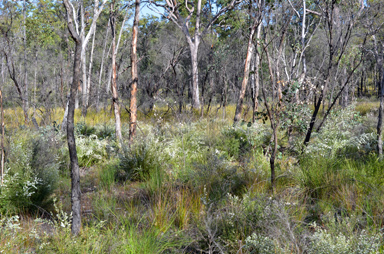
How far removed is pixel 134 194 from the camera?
390cm

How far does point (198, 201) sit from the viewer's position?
10.6 feet

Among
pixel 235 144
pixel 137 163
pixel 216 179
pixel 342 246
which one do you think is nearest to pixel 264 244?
pixel 342 246

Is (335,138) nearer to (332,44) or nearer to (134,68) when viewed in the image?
(332,44)

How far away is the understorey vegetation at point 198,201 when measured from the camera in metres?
2.29

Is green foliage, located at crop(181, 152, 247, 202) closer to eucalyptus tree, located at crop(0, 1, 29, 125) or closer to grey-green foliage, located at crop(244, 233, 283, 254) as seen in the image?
grey-green foliage, located at crop(244, 233, 283, 254)

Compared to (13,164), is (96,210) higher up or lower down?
lower down

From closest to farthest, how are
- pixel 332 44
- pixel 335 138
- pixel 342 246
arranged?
pixel 342 246, pixel 335 138, pixel 332 44

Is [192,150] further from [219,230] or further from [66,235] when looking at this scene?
[66,235]

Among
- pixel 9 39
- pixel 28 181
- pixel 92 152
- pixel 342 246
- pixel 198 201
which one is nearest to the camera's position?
pixel 342 246

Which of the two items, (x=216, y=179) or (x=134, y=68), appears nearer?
(x=216, y=179)

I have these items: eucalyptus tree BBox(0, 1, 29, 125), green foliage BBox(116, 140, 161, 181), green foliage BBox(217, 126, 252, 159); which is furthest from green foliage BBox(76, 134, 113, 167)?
green foliage BBox(217, 126, 252, 159)

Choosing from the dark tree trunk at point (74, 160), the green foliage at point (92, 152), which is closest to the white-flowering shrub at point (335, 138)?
the dark tree trunk at point (74, 160)

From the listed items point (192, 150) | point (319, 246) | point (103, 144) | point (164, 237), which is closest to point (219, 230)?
point (164, 237)

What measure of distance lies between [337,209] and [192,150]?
3.14m
